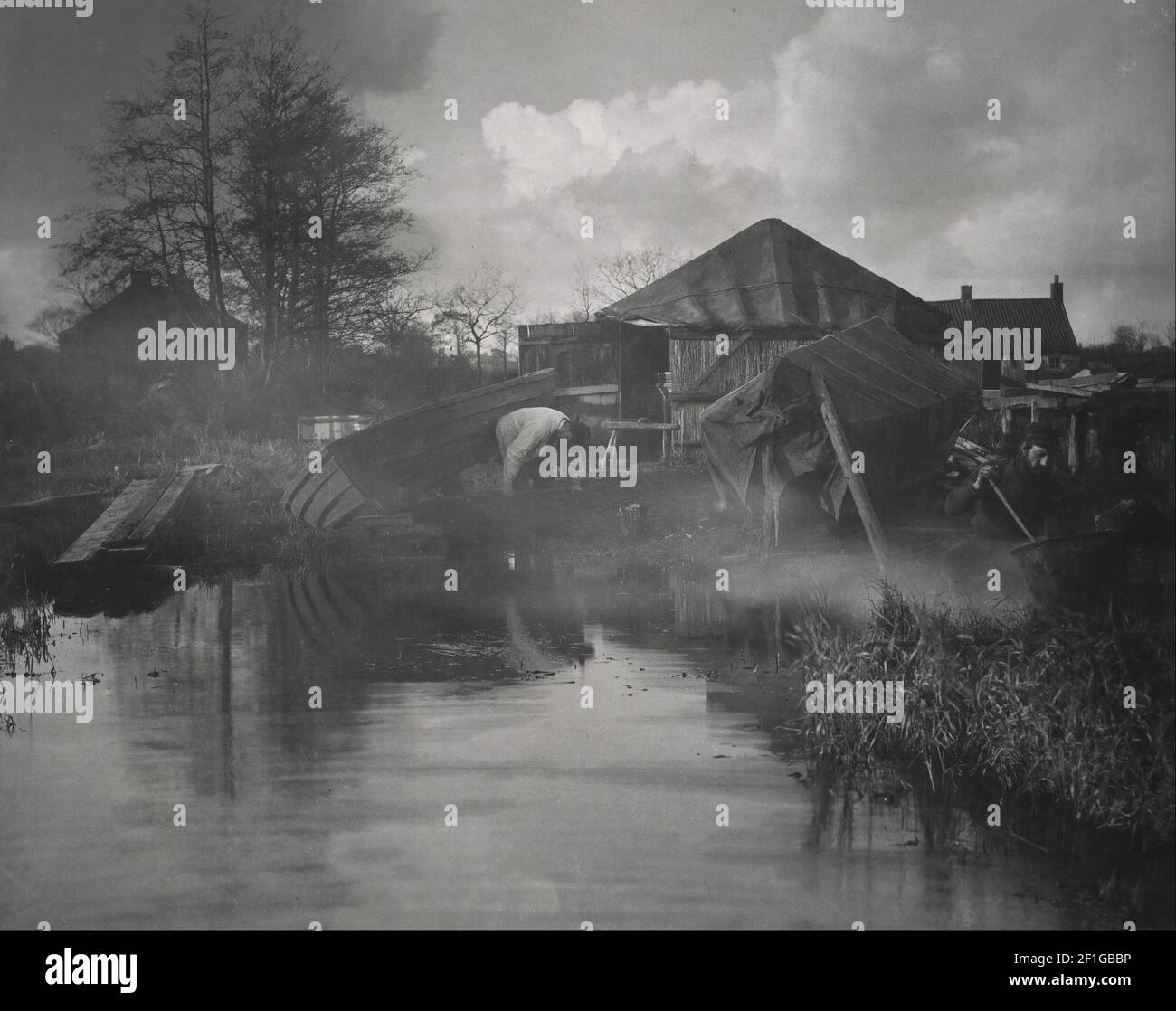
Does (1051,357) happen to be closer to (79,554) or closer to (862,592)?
(862,592)

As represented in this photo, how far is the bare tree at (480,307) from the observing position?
303 inches

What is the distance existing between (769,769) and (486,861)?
145 centimetres

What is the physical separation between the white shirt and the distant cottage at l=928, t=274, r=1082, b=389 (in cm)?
371

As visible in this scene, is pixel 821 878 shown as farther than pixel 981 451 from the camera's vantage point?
No

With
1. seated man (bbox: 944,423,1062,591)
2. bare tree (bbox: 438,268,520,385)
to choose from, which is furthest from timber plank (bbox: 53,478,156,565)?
seated man (bbox: 944,423,1062,591)

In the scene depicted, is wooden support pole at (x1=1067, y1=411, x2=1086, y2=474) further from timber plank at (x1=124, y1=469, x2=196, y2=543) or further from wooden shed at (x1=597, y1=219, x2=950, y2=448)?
timber plank at (x1=124, y1=469, x2=196, y2=543)

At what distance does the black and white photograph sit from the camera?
13.1 feet

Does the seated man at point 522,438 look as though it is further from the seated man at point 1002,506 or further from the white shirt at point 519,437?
the seated man at point 1002,506

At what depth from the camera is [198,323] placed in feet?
23.4

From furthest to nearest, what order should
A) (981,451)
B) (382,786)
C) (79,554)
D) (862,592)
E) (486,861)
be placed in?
(981,451)
(79,554)
(862,592)
(382,786)
(486,861)

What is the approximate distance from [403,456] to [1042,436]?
516cm
